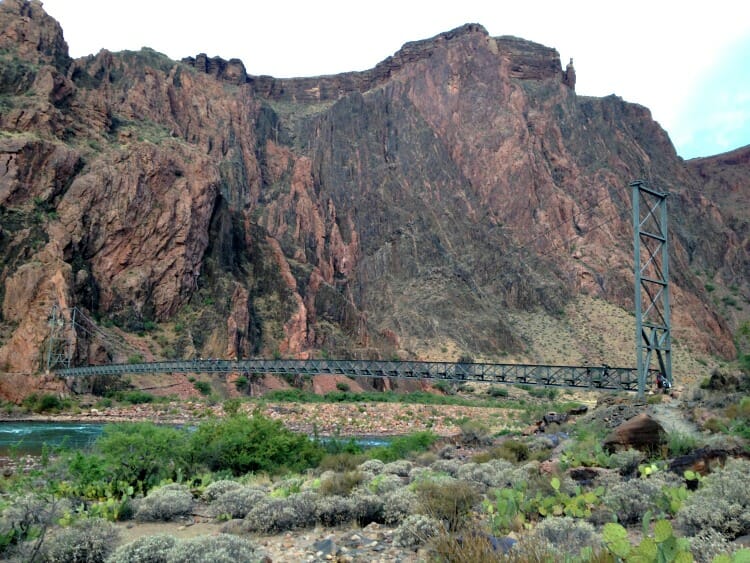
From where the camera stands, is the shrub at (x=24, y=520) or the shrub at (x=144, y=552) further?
the shrub at (x=24, y=520)

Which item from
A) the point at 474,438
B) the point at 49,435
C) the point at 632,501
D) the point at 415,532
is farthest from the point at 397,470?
the point at 49,435

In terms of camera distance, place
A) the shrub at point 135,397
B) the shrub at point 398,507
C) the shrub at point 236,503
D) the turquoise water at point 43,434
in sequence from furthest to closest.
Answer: the shrub at point 135,397 < the turquoise water at point 43,434 < the shrub at point 236,503 < the shrub at point 398,507

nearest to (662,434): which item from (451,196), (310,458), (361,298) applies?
(310,458)

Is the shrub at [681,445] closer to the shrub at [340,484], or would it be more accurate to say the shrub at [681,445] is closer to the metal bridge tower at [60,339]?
the shrub at [340,484]

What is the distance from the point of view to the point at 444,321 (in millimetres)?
87312

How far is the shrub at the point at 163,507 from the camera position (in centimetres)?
929

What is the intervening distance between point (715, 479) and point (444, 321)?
262 ft

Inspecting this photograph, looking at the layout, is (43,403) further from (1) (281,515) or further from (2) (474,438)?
(1) (281,515)

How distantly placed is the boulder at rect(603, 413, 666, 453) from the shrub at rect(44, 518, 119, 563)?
954 centimetres

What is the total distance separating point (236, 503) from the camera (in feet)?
31.5

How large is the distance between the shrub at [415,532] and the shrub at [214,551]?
5.50ft

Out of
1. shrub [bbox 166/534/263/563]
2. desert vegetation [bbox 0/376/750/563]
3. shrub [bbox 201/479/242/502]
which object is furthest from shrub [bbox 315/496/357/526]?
shrub [bbox 201/479/242/502]

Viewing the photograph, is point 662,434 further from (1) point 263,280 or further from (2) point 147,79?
(2) point 147,79

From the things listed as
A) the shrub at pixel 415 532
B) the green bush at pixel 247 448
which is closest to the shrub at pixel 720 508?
the shrub at pixel 415 532
